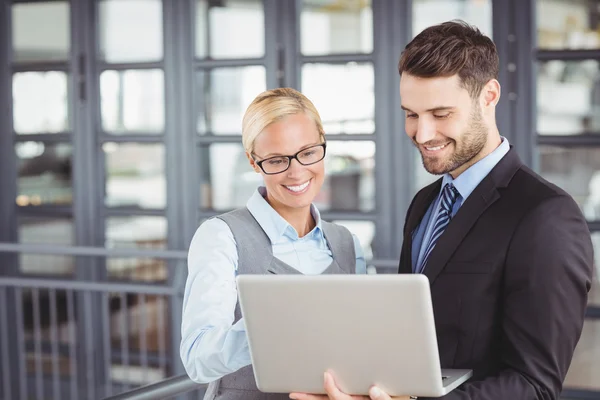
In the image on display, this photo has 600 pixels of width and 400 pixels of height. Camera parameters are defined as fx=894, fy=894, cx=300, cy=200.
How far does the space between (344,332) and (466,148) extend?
1.66 feet

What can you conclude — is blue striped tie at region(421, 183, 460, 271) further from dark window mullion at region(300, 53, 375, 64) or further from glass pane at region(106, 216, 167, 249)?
glass pane at region(106, 216, 167, 249)

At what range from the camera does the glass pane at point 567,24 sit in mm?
3939

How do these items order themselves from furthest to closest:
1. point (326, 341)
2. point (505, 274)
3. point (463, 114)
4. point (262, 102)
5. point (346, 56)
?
point (346, 56), point (262, 102), point (463, 114), point (505, 274), point (326, 341)

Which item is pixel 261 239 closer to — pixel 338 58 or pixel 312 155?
pixel 312 155

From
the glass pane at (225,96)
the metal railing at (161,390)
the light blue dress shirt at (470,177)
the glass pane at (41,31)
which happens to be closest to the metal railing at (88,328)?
the glass pane at (225,96)

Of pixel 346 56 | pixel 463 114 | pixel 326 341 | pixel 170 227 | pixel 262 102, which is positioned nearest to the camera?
pixel 326 341

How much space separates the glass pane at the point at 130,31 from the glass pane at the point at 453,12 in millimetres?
1304

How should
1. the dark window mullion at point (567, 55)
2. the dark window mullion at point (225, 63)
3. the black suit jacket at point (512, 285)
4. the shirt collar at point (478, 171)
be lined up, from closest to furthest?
the black suit jacket at point (512, 285), the shirt collar at point (478, 171), the dark window mullion at point (567, 55), the dark window mullion at point (225, 63)

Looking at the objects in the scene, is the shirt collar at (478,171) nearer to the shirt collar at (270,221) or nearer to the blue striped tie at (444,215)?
the blue striped tie at (444,215)

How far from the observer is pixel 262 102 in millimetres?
1958

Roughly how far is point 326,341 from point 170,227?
3.10m

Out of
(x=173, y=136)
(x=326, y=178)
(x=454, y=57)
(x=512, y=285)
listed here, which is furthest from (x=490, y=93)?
(x=173, y=136)

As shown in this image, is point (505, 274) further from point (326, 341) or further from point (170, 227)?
point (170, 227)

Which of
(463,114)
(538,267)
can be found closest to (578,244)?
(538,267)
